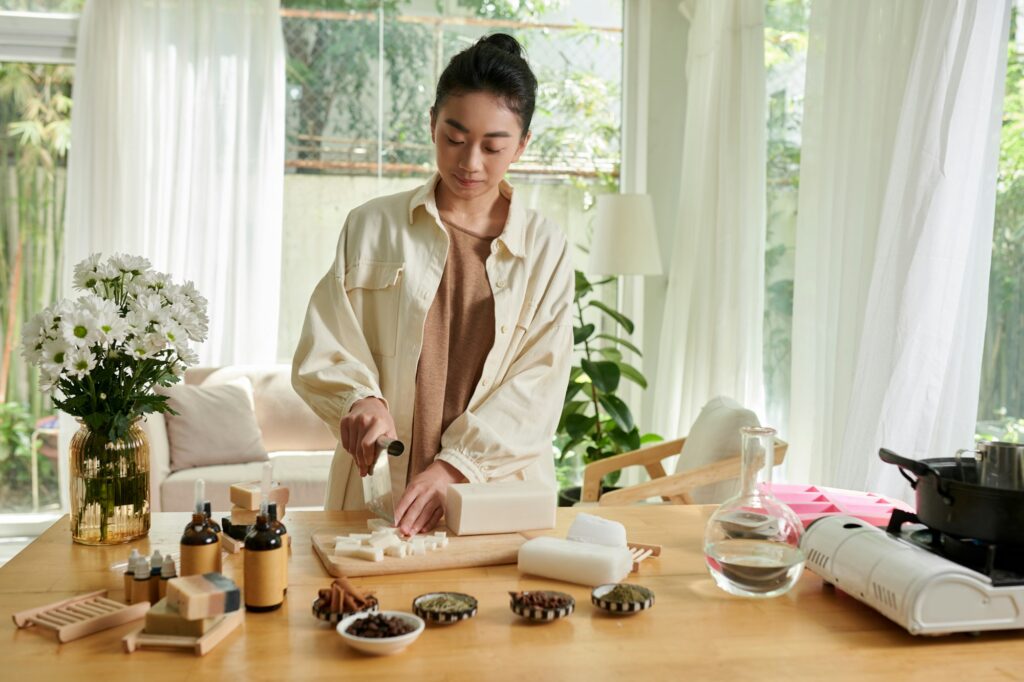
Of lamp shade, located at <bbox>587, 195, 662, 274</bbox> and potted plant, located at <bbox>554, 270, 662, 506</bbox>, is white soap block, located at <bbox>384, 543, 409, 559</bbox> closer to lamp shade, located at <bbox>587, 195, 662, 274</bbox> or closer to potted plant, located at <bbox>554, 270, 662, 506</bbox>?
potted plant, located at <bbox>554, 270, 662, 506</bbox>

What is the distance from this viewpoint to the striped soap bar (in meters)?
1.17

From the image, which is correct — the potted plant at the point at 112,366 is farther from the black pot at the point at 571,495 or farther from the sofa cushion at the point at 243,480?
the black pot at the point at 571,495

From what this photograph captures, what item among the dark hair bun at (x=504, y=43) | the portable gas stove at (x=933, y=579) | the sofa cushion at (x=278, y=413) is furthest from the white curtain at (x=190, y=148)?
the portable gas stove at (x=933, y=579)

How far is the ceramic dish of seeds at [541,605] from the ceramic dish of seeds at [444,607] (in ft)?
0.19

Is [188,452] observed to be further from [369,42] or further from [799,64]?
[799,64]

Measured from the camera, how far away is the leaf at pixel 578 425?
4.47 m

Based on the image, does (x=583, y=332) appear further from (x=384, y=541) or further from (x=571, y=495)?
(x=384, y=541)

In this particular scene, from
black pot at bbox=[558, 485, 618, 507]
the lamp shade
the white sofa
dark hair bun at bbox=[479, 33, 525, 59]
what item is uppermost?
dark hair bun at bbox=[479, 33, 525, 59]

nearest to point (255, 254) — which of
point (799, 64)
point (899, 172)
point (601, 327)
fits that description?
point (601, 327)

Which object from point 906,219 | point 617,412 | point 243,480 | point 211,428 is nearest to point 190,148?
point 211,428

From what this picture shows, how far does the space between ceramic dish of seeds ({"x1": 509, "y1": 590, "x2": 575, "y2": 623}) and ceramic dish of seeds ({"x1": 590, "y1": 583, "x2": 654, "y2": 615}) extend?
0.14 feet

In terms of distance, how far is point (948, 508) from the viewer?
132 cm

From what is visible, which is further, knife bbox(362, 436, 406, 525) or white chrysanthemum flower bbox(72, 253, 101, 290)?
knife bbox(362, 436, 406, 525)

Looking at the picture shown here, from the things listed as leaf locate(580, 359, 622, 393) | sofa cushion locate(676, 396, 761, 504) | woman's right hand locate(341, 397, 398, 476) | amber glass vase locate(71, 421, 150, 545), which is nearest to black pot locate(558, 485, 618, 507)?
leaf locate(580, 359, 622, 393)
